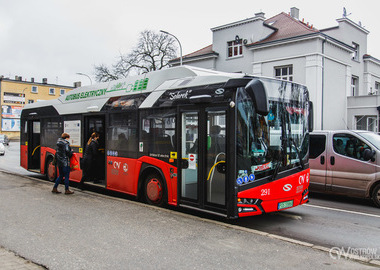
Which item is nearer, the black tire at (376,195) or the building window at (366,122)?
the black tire at (376,195)

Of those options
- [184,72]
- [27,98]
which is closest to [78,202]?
[184,72]

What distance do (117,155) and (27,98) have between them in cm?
7433

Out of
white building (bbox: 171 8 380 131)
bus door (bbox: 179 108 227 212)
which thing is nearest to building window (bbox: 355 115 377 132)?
white building (bbox: 171 8 380 131)

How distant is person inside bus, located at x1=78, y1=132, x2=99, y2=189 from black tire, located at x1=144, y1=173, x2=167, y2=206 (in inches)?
93.9

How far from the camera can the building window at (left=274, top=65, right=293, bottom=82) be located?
27.8 meters

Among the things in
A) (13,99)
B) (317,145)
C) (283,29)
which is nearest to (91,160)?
(317,145)

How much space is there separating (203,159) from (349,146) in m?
4.67

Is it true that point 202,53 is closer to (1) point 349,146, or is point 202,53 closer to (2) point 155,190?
(1) point 349,146

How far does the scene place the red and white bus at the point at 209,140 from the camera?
20.0ft

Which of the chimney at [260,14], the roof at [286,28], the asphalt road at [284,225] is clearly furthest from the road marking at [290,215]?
the chimney at [260,14]

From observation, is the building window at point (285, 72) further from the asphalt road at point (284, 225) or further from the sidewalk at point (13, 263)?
the sidewalk at point (13, 263)

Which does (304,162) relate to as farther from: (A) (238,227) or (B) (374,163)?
(B) (374,163)

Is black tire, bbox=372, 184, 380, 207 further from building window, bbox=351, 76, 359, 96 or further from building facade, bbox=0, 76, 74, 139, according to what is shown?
building facade, bbox=0, 76, 74, 139

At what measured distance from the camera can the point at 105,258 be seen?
15.6ft
